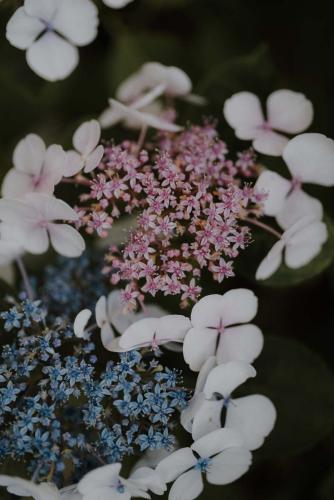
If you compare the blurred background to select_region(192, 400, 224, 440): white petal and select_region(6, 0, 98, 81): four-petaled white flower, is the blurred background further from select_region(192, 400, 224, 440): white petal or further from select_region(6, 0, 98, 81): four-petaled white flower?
select_region(192, 400, 224, 440): white petal

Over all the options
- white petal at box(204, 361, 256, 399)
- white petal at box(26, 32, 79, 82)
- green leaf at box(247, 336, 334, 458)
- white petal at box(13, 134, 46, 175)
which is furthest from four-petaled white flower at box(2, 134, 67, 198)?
green leaf at box(247, 336, 334, 458)

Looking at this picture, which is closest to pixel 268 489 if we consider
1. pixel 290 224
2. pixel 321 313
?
pixel 321 313

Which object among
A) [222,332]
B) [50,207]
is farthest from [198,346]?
[50,207]

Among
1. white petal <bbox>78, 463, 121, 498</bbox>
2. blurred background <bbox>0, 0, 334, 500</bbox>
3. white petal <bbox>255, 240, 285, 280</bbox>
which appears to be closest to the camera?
white petal <bbox>78, 463, 121, 498</bbox>

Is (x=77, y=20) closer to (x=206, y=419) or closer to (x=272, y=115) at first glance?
(x=272, y=115)

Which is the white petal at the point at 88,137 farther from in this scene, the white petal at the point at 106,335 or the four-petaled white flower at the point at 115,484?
the four-petaled white flower at the point at 115,484
